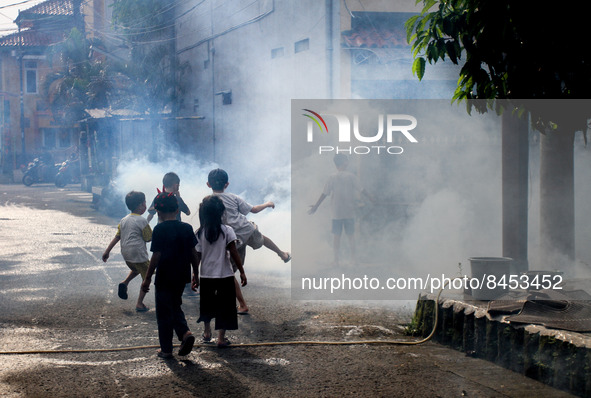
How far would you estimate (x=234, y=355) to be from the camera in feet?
18.1

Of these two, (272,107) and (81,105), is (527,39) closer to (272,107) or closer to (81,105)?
(272,107)

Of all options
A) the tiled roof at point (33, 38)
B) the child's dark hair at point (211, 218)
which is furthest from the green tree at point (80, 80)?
the child's dark hair at point (211, 218)

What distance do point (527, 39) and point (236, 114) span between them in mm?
15440

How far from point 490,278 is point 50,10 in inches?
1998

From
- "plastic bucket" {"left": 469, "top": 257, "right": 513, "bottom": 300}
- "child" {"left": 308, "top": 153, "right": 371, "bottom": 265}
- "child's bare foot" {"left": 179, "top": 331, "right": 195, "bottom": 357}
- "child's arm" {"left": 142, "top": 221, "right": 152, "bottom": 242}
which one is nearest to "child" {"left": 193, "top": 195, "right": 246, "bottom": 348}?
"child's bare foot" {"left": 179, "top": 331, "right": 195, "bottom": 357}

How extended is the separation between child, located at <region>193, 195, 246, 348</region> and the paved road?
0.25 m

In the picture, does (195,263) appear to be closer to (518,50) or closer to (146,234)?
(146,234)

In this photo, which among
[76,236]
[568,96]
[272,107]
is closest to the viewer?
[568,96]

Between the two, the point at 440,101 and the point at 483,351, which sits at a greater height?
the point at 440,101

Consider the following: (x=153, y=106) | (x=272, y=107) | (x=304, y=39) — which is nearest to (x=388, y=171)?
(x=304, y=39)

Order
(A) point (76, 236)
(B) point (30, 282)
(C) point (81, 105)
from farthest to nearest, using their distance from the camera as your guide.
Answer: (C) point (81, 105) → (A) point (76, 236) → (B) point (30, 282)

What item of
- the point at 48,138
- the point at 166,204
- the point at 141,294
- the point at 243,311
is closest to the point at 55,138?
the point at 48,138

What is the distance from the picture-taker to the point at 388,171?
471 inches

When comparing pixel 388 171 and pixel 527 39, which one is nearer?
pixel 527 39
